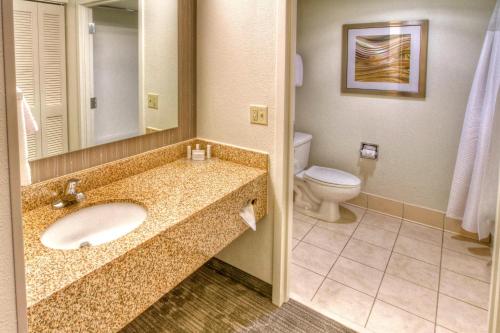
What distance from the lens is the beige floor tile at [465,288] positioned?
214cm

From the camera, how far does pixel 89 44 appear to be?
1.57 m

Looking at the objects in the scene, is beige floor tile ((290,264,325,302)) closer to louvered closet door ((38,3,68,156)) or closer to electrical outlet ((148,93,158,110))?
electrical outlet ((148,93,158,110))

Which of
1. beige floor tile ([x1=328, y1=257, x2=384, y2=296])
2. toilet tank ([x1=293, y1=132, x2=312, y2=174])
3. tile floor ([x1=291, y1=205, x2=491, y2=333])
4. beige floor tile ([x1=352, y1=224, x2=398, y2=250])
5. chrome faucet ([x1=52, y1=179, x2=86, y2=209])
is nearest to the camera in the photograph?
chrome faucet ([x1=52, y1=179, x2=86, y2=209])

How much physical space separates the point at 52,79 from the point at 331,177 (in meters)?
2.28

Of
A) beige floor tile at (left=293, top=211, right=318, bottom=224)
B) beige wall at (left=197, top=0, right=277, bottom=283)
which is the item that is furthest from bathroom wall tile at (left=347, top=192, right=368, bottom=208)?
beige wall at (left=197, top=0, right=277, bottom=283)

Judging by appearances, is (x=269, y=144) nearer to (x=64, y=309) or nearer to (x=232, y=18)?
(x=232, y=18)

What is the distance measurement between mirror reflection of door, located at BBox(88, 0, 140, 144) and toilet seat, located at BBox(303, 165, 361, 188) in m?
1.72

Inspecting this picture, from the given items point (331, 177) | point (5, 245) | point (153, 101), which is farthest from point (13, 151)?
point (331, 177)

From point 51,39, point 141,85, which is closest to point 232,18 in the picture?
point 141,85

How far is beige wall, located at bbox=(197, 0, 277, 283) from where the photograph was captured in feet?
5.99

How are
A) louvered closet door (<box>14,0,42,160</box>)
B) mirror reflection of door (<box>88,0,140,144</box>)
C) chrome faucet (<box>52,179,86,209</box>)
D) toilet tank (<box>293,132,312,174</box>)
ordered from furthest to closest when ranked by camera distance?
toilet tank (<box>293,132,312,174</box>) < mirror reflection of door (<box>88,0,140,144</box>) < chrome faucet (<box>52,179,86,209</box>) < louvered closet door (<box>14,0,42,160</box>)

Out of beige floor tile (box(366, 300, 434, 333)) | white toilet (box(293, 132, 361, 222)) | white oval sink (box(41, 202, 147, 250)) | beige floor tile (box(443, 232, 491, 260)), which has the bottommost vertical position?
beige floor tile (box(366, 300, 434, 333))

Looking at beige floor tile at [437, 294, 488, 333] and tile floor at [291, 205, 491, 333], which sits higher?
tile floor at [291, 205, 491, 333]

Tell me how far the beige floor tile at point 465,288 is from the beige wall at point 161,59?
195 cm
